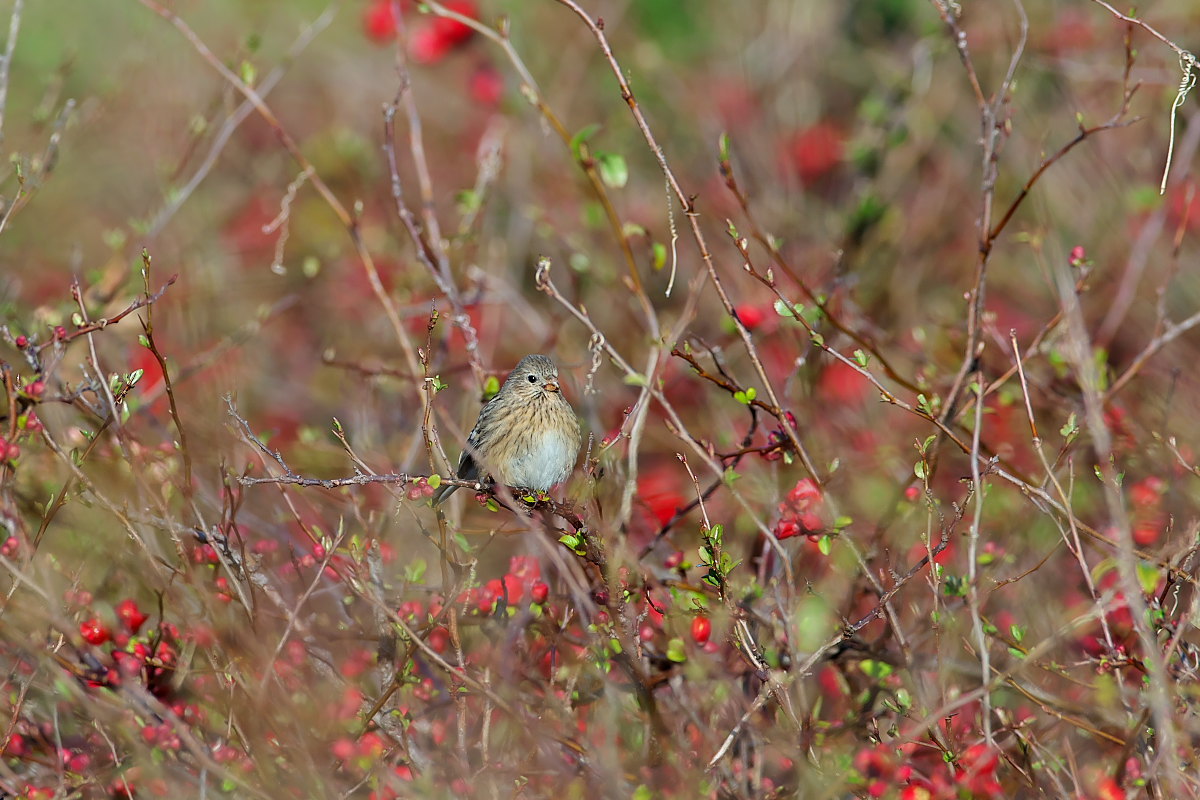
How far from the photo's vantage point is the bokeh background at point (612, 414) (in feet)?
9.18

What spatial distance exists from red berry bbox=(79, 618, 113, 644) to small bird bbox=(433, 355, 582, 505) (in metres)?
1.57

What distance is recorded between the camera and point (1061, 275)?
309cm

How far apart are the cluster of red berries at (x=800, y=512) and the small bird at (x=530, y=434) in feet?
4.48

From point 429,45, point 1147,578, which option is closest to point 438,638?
point 1147,578

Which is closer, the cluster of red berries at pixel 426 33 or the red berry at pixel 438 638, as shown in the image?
the red berry at pixel 438 638

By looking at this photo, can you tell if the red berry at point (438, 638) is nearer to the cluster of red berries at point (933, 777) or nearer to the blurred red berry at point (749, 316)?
the cluster of red berries at point (933, 777)

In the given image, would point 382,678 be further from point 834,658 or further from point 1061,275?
point 1061,275

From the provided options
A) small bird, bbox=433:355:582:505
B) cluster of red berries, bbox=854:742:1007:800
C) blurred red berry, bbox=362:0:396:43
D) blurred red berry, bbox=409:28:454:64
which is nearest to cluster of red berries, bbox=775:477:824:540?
cluster of red berries, bbox=854:742:1007:800

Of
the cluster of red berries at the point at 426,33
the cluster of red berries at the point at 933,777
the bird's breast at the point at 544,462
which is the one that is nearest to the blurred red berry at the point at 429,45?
the cluster of red berries at the point at 426,33

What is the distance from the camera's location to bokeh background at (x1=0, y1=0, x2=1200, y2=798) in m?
2.80

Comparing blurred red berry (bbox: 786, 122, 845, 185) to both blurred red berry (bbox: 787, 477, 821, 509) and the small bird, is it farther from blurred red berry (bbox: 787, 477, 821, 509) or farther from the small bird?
blurred red berry (bbox: 787, 477, 821, 509)

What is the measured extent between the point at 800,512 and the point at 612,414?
270 centimetres

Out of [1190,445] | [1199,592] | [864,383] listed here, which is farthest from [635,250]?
[1199,592]

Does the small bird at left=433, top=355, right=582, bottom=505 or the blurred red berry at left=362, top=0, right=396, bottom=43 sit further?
the blurred red berry at left=362, top=0, right=396, bottom=43
